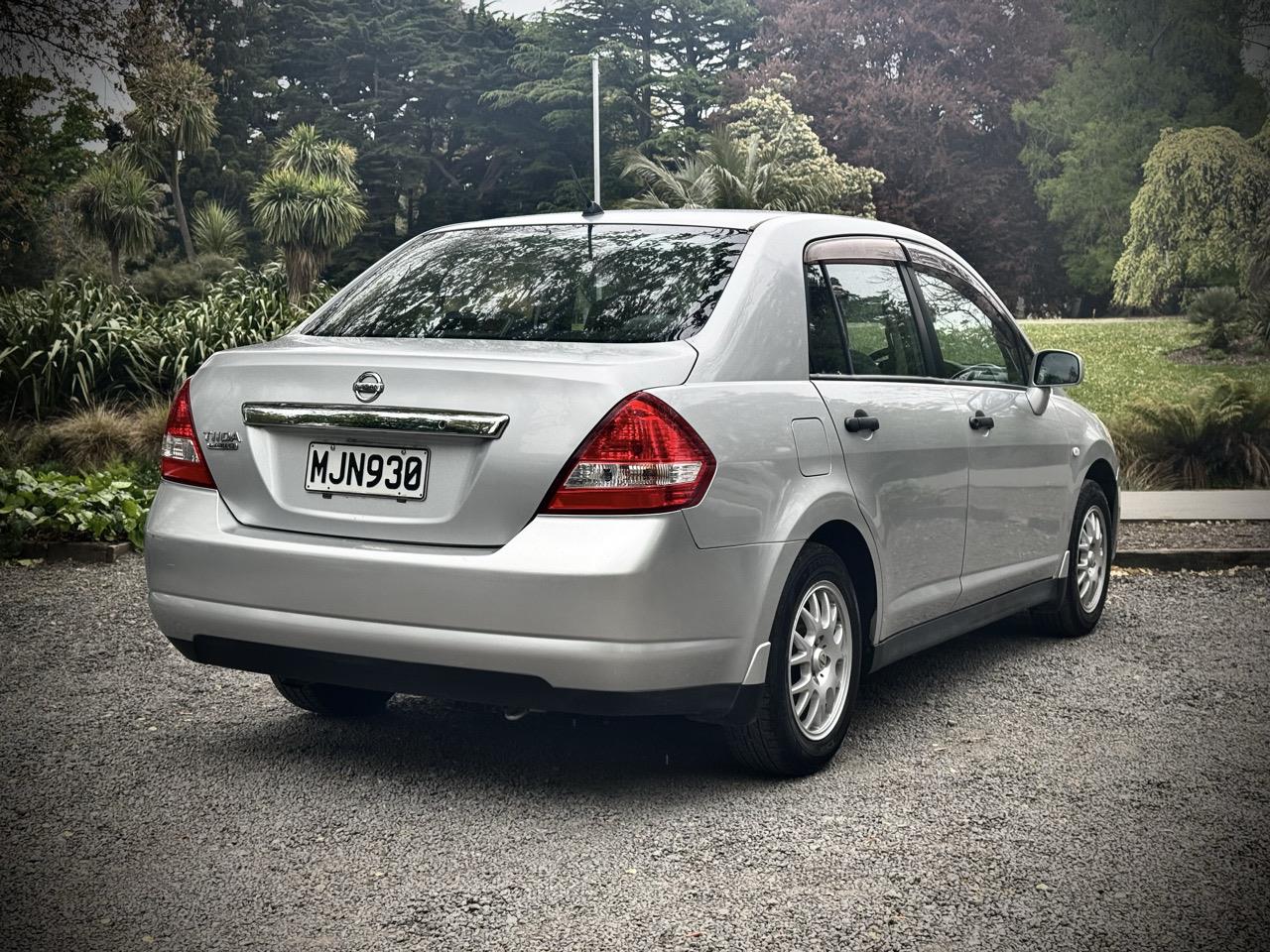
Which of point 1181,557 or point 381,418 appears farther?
point 1181,557

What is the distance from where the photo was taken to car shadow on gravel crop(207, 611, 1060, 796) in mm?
4617

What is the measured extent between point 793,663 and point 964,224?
1587 inches

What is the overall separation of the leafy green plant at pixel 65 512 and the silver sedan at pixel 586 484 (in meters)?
4.40

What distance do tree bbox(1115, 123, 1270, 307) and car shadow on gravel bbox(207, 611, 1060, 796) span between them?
62.8ft

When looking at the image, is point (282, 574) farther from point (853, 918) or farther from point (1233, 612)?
point (1233, 612)

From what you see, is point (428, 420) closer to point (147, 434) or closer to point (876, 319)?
point (876, 319)

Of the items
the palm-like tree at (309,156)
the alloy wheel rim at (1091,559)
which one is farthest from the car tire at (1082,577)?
the palm-like tree at (309,156)

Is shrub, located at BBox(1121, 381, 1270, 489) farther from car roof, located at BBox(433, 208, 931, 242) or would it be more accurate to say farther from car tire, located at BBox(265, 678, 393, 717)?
car tire, located at BBox(265, 678, 393, 717)

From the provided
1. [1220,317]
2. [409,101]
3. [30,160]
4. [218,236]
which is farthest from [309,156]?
[1220,317]

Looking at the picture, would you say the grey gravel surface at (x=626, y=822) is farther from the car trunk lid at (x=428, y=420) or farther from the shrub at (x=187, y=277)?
the shrub at (x=187, y=277)

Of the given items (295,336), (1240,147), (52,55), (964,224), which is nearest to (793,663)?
(295,336)

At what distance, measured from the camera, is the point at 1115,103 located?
35.5m

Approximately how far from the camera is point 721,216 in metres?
4.99

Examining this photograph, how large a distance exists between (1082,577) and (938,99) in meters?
39.8
